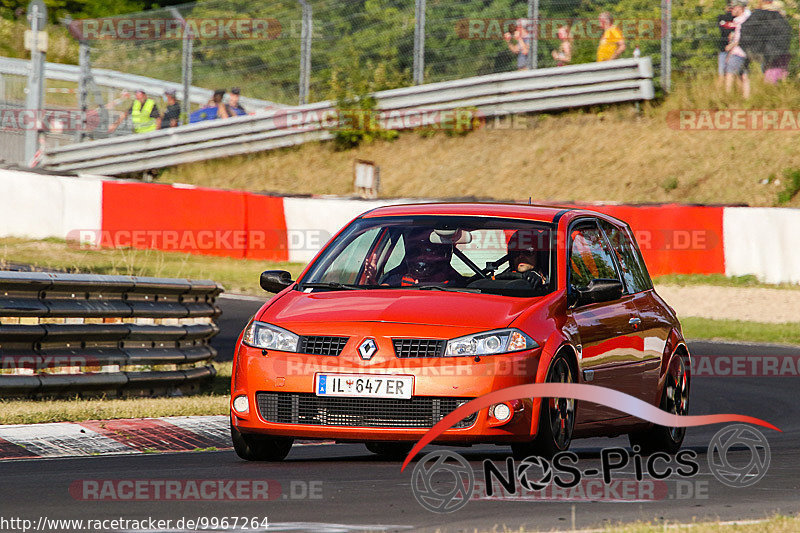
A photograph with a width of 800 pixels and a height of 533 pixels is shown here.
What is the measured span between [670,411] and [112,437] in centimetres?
352

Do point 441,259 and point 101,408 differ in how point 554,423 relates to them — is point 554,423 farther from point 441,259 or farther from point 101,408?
point 101,408

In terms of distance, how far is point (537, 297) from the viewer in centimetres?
757

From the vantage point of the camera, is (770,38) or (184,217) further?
(770,38)

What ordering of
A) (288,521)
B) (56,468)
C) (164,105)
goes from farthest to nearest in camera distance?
(164,105)
(56,468)
(288,521)

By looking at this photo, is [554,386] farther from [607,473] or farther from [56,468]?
[56,468]

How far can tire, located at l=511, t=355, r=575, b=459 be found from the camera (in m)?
7.12

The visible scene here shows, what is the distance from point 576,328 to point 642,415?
1.08 metres

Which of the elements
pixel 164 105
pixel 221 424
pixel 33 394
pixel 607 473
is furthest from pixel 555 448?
pixel 164 105

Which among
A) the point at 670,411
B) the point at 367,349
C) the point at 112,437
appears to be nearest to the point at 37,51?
the point at 112,437

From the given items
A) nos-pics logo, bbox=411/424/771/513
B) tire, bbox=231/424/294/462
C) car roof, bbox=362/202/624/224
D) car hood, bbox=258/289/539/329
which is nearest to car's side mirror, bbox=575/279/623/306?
car hood, bbox=258/289/539/329

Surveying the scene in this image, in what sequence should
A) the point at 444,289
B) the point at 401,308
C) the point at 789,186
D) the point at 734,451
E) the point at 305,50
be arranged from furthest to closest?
1. the point at 305,50
2. the point at 789,186
3. the point at 734,451
4. the point at 444,289
5. the point at 401,308

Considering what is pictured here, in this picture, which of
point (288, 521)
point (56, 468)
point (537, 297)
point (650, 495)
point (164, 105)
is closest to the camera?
point (288, 521)

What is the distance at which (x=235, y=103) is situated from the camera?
1217 inches

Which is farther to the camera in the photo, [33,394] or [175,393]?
[175,393]
